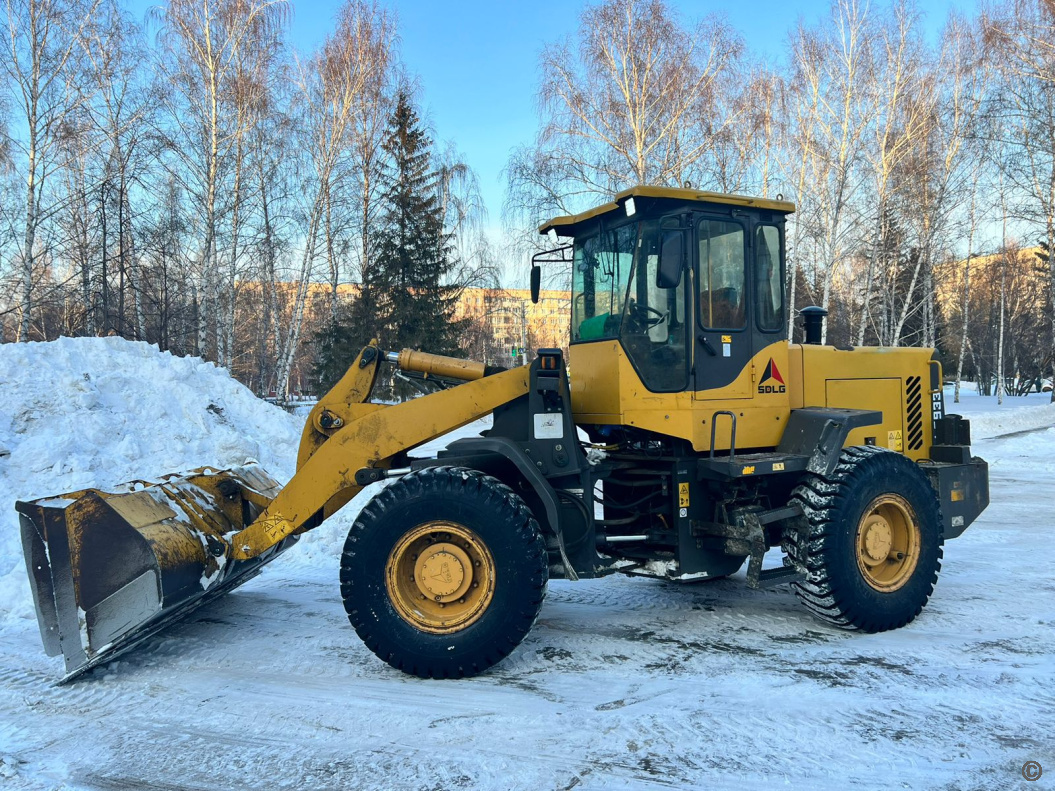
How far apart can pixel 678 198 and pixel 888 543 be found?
2.73 m

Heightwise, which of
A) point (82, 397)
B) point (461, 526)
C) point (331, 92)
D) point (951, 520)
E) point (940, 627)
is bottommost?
point (940, 627)

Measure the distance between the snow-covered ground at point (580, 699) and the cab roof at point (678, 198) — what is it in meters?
2.81

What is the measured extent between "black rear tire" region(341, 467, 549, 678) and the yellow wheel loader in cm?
1

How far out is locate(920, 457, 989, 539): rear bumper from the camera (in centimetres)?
570

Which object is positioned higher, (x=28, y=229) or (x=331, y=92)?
(x=331, y=92)

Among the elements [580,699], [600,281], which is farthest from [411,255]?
[580,699]

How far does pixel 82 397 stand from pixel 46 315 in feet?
47.7

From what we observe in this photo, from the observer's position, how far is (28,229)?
1455 centimetres

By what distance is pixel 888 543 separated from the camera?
5.03 m

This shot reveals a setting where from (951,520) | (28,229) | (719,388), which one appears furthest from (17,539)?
(28,229)

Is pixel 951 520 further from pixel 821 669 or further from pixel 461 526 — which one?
pixel 461 526

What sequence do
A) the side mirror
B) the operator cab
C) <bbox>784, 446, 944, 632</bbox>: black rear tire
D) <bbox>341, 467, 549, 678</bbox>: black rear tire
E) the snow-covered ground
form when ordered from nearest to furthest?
the snow-covered ground → <bbox>341, 467, 549, 678</bbox>: black rear tire → the side mirror → <bbox>784, 446, 944, 632</bbox>: black rear tire → the operator cab

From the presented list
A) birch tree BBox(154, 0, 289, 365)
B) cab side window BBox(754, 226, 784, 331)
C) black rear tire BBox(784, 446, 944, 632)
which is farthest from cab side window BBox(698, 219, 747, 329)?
birch tree BBox(154, 0, 289, 365)

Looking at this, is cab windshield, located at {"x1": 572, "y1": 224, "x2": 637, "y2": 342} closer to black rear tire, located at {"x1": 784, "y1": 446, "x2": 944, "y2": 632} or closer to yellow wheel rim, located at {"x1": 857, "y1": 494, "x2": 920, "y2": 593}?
black rear tire, located at {"x1": 784, "y1": 446, "x2": 944, "y2": 632}
